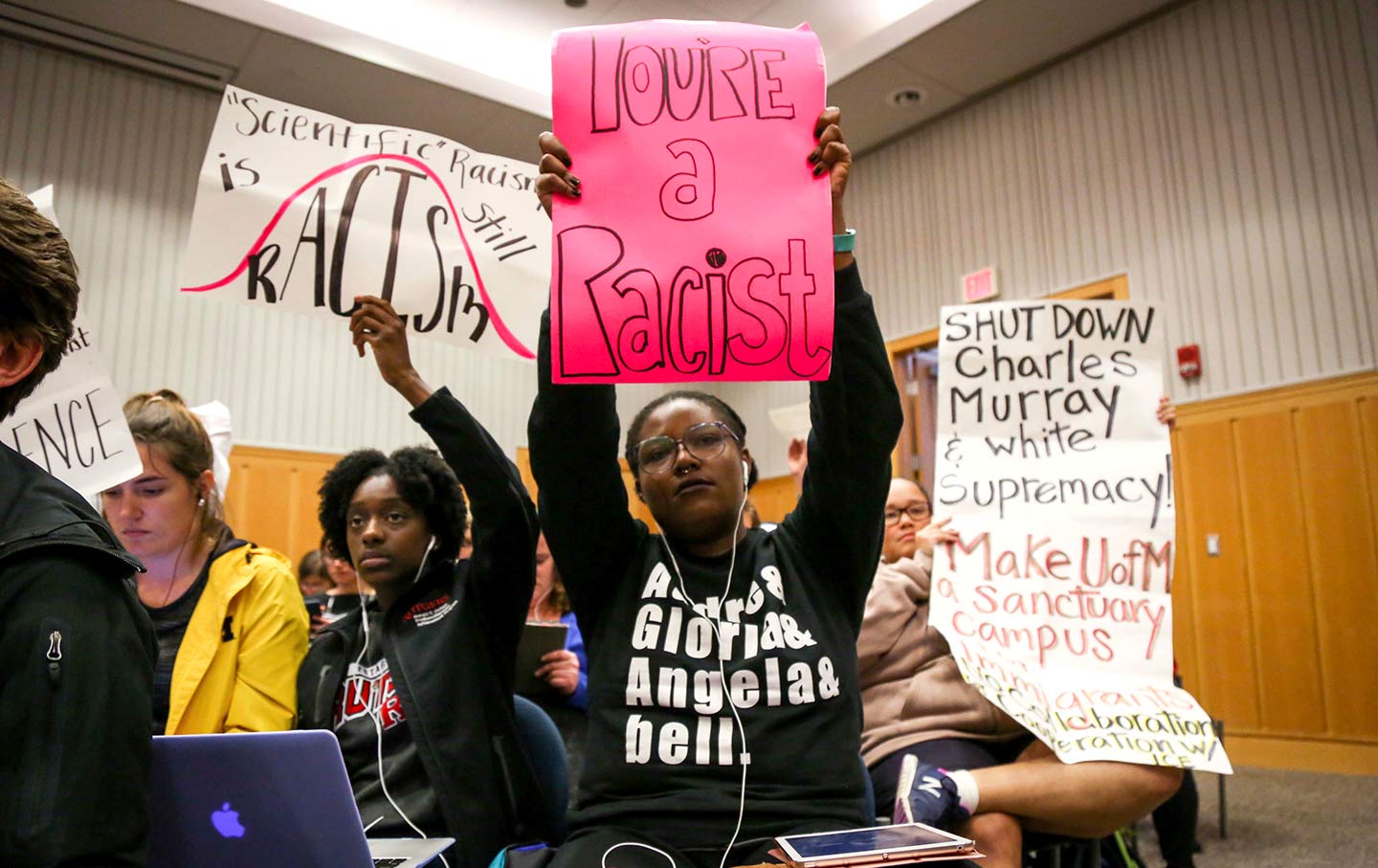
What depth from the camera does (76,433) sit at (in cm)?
183

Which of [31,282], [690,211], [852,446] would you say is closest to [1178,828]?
[852,446]

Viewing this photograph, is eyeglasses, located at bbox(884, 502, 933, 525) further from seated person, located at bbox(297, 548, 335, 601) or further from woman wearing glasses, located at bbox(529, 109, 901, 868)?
seated person, located at bbox(297, 548, 335, 601)

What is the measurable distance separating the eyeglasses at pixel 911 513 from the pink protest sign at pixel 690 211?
1.55 m

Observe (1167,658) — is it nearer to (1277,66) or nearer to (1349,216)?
(1349,216)

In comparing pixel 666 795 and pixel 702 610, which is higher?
pixel 702 610

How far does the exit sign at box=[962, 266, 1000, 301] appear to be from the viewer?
6.85 meters

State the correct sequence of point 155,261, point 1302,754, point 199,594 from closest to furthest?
point 199,594 → point 1302,754 → point 155,261

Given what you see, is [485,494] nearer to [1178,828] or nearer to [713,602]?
[713,602]

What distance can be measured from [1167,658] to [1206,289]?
4432 mm

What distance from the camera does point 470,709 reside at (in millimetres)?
1715

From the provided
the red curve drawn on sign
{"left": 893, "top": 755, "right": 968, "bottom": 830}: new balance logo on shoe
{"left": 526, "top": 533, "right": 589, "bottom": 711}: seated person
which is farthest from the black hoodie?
the red curve drawn on sign

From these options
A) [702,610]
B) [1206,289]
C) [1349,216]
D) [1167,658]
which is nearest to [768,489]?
[1206,289]

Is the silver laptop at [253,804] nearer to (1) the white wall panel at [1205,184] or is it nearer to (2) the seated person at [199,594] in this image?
(2) the seated person at [199,594]

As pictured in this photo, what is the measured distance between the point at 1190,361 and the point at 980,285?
5.33ft
